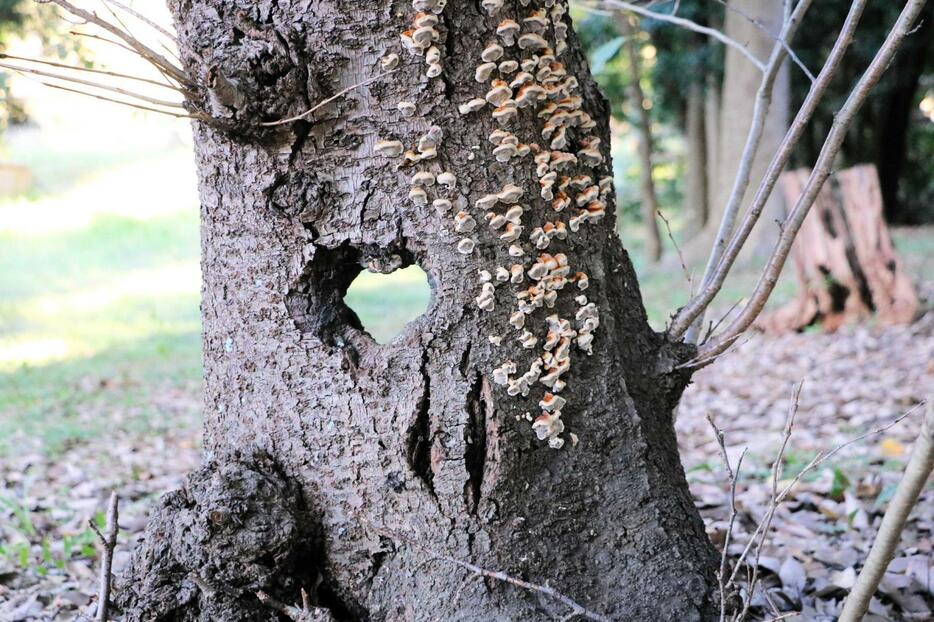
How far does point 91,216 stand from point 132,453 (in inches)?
513

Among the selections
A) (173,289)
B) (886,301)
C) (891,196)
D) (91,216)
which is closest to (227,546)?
(886,301)

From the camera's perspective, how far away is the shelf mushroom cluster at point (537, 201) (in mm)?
1618

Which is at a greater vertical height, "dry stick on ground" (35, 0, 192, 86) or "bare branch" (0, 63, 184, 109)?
"dry stick on ground" (35, 0, 192, 86)

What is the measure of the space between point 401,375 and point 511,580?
47 cm

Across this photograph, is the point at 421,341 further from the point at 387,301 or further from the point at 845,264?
the point at 387,301

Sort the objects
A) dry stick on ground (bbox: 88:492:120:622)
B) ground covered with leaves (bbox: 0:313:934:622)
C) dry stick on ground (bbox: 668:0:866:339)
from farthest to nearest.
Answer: ground covered with leaves (bbox: 0:313:934:622)
dry stick on ground (bbox: 668:0:866:339)
dry stick on ground (bbox: 88:492:120:622)

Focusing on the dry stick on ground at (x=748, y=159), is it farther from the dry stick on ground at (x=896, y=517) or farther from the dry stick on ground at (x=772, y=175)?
the dry stick on ground at (x=896, y=517)

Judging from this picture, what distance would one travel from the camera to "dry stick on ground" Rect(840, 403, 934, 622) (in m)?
1.12

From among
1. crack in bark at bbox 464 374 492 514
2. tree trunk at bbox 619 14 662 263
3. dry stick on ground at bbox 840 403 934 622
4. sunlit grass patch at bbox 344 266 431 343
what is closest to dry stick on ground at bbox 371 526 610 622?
crack in bark at bbox 464 374 492 514

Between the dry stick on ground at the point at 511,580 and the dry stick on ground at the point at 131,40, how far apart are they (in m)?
1.02

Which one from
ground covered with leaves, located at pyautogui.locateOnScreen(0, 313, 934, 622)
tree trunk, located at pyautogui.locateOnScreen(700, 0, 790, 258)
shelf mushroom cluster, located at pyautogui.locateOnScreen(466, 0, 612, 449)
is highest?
tree trunk, located at pyautogui.locateOnScreen(700, 0, 790, 258)

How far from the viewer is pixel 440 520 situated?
→ 1.65 meters

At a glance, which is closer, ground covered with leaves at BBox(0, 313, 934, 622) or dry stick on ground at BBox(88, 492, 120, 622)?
dry stick on ground at BBox(88, 492, 120, 622)

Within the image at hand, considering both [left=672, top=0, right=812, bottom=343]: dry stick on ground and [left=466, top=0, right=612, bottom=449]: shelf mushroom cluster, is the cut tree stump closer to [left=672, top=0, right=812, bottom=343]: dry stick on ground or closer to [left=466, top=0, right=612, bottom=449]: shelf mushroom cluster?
[left=672, top=0, right=812, bottom=343]: dry stick on ground
